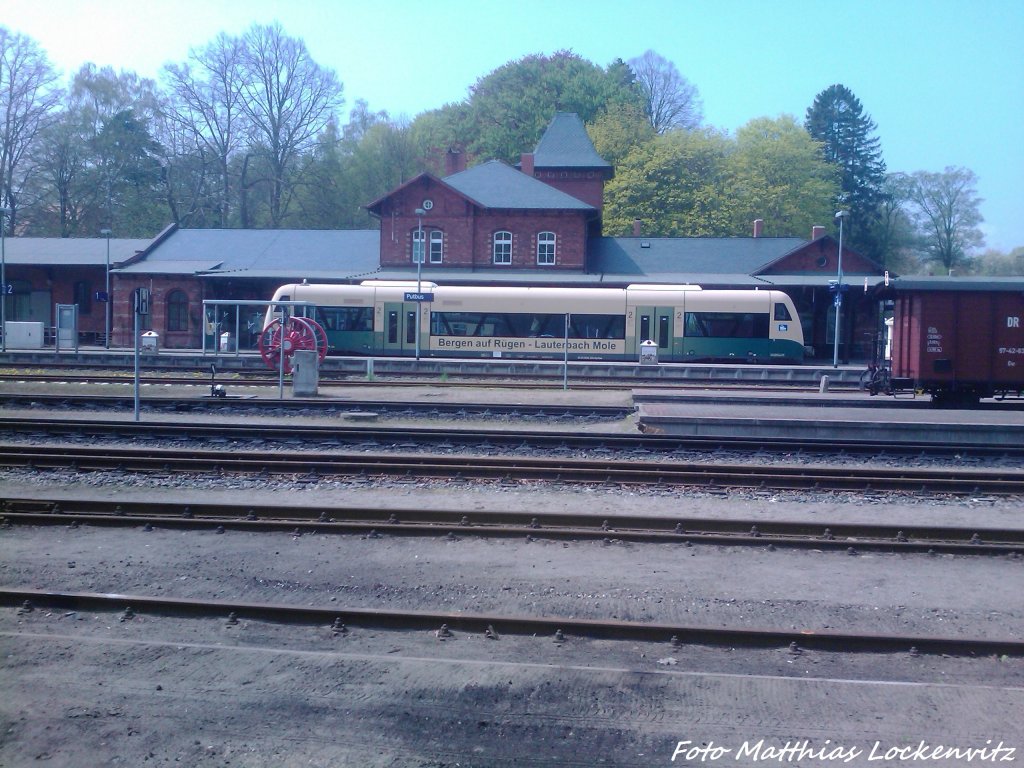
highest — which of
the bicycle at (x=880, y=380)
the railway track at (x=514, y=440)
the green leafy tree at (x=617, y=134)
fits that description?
the green leafy tree at (x=617, y=134)

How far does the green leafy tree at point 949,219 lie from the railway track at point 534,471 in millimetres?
58120

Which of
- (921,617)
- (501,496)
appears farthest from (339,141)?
(921,617)

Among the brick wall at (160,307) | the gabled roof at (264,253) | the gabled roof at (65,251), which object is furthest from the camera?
the gabled roof at (65,251)

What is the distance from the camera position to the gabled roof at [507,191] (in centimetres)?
4691

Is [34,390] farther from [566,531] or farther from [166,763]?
[166,763]

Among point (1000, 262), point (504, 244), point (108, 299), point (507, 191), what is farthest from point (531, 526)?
point (1000, 262)

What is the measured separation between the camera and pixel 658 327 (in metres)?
33.8

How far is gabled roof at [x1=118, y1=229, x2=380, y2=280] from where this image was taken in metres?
45.3

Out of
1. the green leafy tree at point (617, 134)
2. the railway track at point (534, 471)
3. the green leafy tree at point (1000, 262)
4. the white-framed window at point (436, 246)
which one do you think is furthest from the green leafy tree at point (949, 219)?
the railway track at point (534, 471)

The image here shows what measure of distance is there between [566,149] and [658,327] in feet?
90.0

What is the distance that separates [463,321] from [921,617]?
27785 millimetres

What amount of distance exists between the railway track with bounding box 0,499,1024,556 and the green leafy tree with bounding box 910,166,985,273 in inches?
2421

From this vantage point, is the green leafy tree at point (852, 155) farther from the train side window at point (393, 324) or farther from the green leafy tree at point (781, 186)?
the train side window at point (393, 324)

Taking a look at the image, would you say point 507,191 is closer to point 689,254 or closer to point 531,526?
point 689,254
